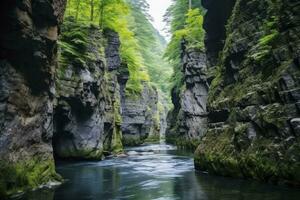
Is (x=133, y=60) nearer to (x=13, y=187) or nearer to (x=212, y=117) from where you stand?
(x=212, y=117)

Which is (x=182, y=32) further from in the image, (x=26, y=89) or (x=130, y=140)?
(x=26, y=89)

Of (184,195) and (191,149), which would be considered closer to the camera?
(184,195)

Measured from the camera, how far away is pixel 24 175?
14.0m

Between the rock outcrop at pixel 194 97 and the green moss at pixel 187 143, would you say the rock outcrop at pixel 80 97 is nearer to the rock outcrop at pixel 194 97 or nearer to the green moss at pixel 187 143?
the green moss at pixel 187 143

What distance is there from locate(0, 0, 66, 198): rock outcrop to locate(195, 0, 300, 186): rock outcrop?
8747 mm

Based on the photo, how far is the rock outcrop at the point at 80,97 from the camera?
80.1 ft

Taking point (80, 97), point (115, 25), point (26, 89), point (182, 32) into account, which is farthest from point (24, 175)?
point (182, 32)

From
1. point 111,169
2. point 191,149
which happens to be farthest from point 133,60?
point 111,169

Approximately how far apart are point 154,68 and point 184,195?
60.4 meters

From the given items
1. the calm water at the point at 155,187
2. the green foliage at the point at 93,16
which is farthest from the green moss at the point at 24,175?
the green foliage at the point at 93,16

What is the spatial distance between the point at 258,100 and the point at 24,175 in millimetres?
10653

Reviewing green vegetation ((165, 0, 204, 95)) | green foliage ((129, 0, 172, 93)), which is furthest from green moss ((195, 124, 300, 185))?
green foliage ((129, 0, 172, 93))

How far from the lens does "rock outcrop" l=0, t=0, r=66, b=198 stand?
43.7ft

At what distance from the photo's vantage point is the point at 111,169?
72.8ft
